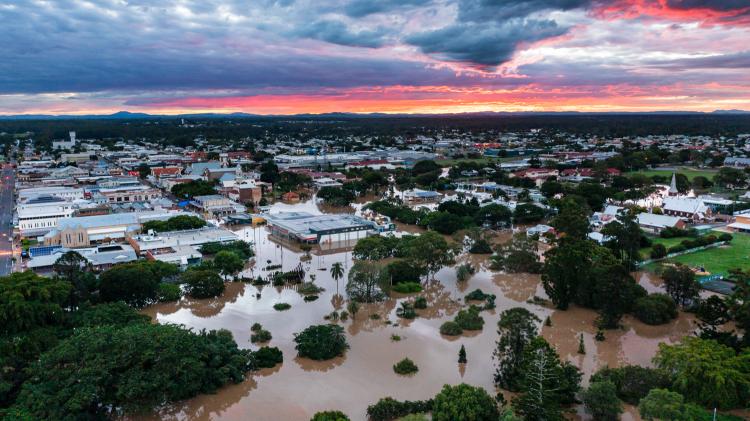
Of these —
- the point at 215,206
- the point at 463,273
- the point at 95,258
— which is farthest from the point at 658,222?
the point at 95,258

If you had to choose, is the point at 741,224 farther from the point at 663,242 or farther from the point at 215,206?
the point at 215,206

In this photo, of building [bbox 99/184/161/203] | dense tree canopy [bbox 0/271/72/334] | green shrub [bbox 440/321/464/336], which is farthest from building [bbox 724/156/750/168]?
dense tree canopy [bbox 0/271/72/334]

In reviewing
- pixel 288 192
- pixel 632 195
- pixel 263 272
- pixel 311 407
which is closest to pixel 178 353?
pixel 311 407

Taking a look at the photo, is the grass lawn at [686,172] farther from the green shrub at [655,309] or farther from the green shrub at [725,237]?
the green shrub at [655,309]

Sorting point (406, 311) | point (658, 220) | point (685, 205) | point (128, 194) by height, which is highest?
point (685, 205)

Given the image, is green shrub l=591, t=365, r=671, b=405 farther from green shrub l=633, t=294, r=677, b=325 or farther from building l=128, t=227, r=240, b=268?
building l=128, t=227, r=240, b=268
